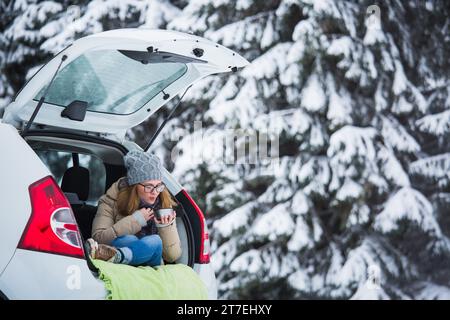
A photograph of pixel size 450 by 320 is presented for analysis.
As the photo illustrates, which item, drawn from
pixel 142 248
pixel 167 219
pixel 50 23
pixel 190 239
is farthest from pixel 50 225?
pixel 50 23

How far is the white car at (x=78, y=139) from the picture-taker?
3023 millimetres

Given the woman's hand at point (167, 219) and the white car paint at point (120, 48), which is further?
the woman's hand at point (167, 219)

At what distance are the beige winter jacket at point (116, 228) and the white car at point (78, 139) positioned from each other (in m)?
0.13

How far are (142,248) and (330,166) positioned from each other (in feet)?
24.2

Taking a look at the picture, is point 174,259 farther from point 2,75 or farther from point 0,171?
point 2,75

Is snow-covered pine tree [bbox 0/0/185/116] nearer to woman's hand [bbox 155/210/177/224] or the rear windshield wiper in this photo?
woman's hand [bbox 155/210/177/224]

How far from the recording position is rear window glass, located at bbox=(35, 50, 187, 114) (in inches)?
158

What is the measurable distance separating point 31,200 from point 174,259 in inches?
48.9

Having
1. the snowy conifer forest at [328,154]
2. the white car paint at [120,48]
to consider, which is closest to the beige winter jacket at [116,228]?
the white car paint at [120,48]

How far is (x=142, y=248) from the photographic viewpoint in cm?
383

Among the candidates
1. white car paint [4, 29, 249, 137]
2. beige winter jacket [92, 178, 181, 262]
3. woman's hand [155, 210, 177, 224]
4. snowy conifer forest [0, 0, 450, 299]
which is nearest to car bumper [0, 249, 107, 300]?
white car paint [4, 29, 249, 137]

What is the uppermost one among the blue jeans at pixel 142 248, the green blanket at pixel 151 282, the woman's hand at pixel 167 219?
the woman's hand at pixel 167 219

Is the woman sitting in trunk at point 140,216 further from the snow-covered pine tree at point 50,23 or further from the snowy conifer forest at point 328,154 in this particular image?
the snow-covered pine tree at point 50,23

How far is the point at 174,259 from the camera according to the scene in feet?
13.7
